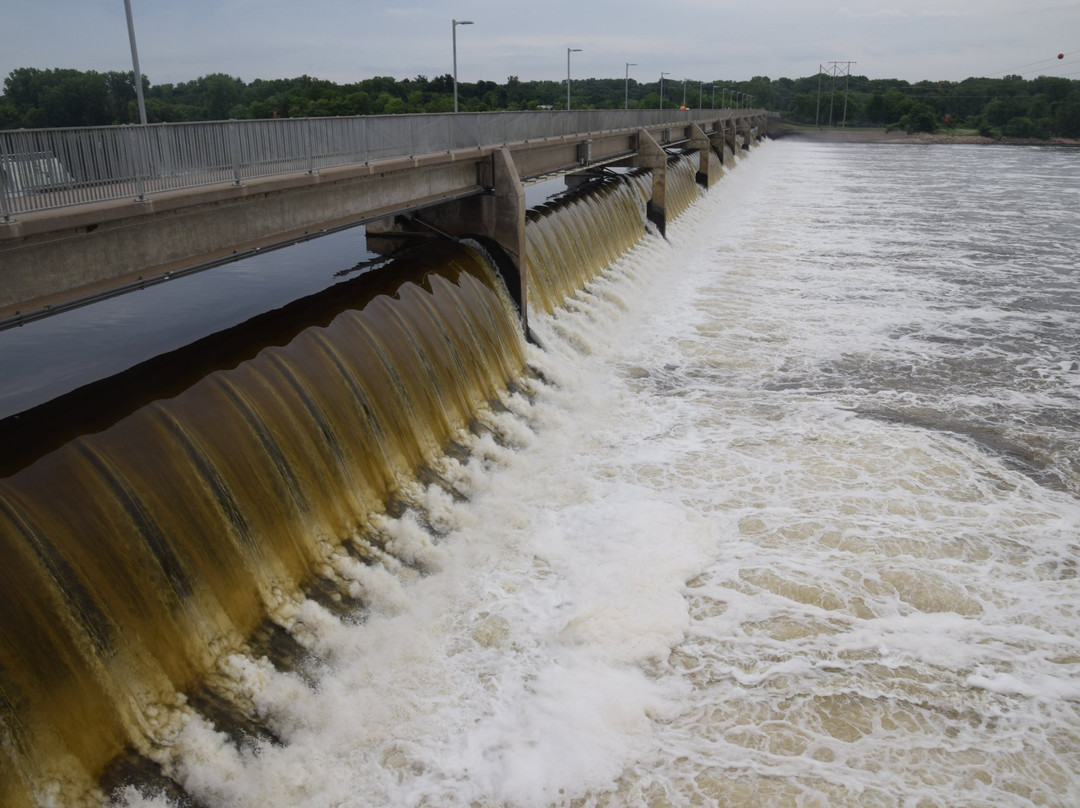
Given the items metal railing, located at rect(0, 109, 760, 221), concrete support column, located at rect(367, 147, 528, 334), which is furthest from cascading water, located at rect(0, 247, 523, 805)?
concrete support column, located at rect(367, 147, 528, 334)

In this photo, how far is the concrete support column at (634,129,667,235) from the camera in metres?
39.2

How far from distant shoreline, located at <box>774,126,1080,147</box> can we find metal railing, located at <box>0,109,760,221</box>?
146 meters

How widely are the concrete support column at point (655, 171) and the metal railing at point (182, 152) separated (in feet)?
65.0

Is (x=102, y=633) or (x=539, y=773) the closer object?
(x=102, y=633)

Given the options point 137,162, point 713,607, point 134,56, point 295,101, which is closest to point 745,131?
point 295,101

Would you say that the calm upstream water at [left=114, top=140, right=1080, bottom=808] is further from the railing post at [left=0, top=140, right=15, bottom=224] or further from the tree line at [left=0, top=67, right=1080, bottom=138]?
the tree line at [left=0, top=67, right=1080, bottom=138]

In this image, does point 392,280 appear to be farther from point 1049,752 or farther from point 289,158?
point 1049,752

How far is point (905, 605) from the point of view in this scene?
11.9 m

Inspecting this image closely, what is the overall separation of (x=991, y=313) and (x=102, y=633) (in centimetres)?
2770

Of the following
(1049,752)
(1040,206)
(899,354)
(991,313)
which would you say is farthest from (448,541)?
(1040,206)

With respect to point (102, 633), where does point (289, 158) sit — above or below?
above

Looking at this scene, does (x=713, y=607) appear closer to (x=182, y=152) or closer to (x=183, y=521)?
(x=183, y=521)

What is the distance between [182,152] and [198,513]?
196 inches

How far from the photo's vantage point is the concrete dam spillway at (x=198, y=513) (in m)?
7.98
